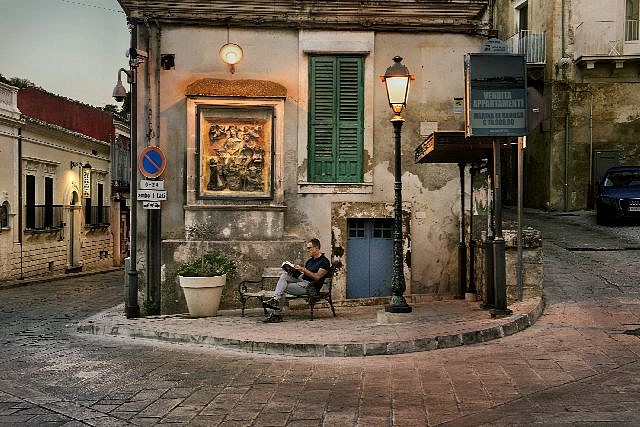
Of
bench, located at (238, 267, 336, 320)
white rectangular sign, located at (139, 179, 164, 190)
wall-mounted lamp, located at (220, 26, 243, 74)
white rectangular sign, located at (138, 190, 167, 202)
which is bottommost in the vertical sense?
bench, located at (238, 267, 336, 320)

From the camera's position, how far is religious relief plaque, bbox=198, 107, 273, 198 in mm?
14305

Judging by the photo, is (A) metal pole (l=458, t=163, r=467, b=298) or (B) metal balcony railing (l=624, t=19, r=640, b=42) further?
(B) metal balcony railing (l=624, t=19, r=640, b=42)

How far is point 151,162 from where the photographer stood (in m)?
13.6

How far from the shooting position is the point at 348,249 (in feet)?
48.6

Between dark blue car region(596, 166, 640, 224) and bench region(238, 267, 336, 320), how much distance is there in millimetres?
10702

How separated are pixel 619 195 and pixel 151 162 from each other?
43.6 feet

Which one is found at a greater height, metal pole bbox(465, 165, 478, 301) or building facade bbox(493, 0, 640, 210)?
building facade bbox(493, 0, 640, 210)

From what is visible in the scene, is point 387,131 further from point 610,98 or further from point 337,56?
point 610,98

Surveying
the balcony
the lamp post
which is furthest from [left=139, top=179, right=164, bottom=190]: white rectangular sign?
the balcony

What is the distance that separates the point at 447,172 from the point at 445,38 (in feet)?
8.13

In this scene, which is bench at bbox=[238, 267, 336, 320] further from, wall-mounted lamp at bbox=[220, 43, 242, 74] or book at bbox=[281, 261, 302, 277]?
wall-mounted lamp at bbox=[220, 43, 242, 74]

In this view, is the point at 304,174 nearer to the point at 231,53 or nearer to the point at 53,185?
the point at 231,53

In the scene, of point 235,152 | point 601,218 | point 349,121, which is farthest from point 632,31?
point 235,152

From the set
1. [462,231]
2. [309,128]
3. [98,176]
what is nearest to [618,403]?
[462,231]
